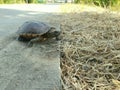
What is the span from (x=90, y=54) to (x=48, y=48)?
554mm

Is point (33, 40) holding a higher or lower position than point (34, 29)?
lower

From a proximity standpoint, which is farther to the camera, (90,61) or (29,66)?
(90,61)

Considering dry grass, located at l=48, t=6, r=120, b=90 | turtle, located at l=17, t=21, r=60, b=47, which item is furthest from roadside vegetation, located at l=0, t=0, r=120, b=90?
turtle, located at l=17, t=21, r=60, b=47

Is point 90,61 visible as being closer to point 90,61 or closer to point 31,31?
point 90,61

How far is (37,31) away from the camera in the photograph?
382 cm

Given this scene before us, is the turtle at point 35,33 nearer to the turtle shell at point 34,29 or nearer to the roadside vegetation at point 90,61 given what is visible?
the turtle shell at point 34,29

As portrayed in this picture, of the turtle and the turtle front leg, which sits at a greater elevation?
the turtle

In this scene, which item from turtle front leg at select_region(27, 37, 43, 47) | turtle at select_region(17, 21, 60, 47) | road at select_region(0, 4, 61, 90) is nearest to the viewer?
road at select_region(0, 4, 61, 90)

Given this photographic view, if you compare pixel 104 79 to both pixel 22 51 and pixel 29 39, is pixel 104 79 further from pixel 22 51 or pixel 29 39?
pixel 29 39

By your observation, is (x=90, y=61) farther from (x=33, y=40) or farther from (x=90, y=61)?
(x=33, y=40)

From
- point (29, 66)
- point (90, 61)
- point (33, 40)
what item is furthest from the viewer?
point (33, 40)

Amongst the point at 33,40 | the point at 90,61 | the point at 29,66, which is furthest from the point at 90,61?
the point at 33,40

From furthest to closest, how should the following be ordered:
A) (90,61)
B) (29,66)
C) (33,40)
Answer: (33,40) < (90,61) < (29,66)

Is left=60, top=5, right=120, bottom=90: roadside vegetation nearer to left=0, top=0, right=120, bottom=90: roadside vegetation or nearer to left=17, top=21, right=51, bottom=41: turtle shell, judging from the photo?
left=0, top=0, right=120, bottom=90: roadside vegetation
